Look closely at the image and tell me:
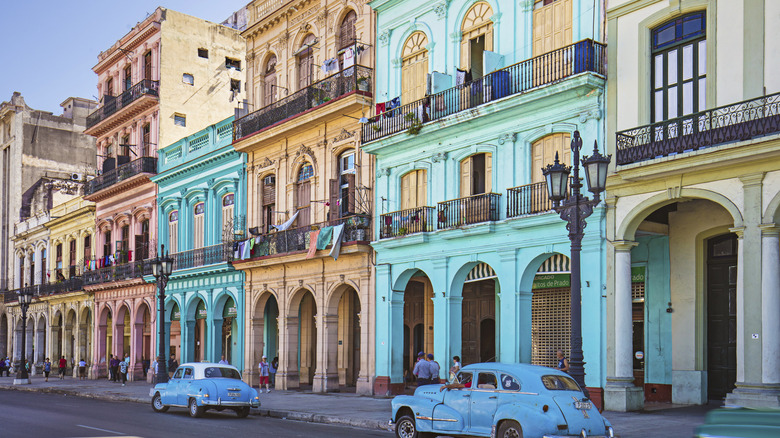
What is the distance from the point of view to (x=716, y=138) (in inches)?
656

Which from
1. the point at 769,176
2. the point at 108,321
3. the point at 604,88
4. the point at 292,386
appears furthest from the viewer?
the point at 108,321

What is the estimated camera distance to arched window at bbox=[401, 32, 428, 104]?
2561 cm

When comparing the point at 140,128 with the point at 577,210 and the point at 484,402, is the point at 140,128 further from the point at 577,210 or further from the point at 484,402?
the point at 484,402

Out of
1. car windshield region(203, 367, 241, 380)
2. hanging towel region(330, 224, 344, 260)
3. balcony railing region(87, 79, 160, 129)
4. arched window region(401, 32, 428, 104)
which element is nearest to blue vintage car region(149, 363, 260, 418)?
car windshield region(203, 367, 241, 380)

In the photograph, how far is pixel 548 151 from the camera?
21.0 meters

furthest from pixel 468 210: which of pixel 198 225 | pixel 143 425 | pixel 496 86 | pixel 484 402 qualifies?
pixel 198 225

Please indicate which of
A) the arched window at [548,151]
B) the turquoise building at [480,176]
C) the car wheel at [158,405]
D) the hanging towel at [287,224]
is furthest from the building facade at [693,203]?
the hanging towel at [287,224]

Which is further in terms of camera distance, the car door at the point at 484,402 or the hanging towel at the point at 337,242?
the hanging towel at the point at 337,242

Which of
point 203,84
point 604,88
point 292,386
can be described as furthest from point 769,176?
point 203,84

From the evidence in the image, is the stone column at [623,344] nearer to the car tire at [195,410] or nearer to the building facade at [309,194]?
the car tire at [195,410]

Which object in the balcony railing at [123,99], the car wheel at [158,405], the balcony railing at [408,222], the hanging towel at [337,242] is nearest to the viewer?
the car wheel at [158,405]

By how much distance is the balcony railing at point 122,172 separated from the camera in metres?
39.2

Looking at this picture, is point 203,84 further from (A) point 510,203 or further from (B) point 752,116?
(B) point 752,116

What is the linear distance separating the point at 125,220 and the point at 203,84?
25.7 feet
